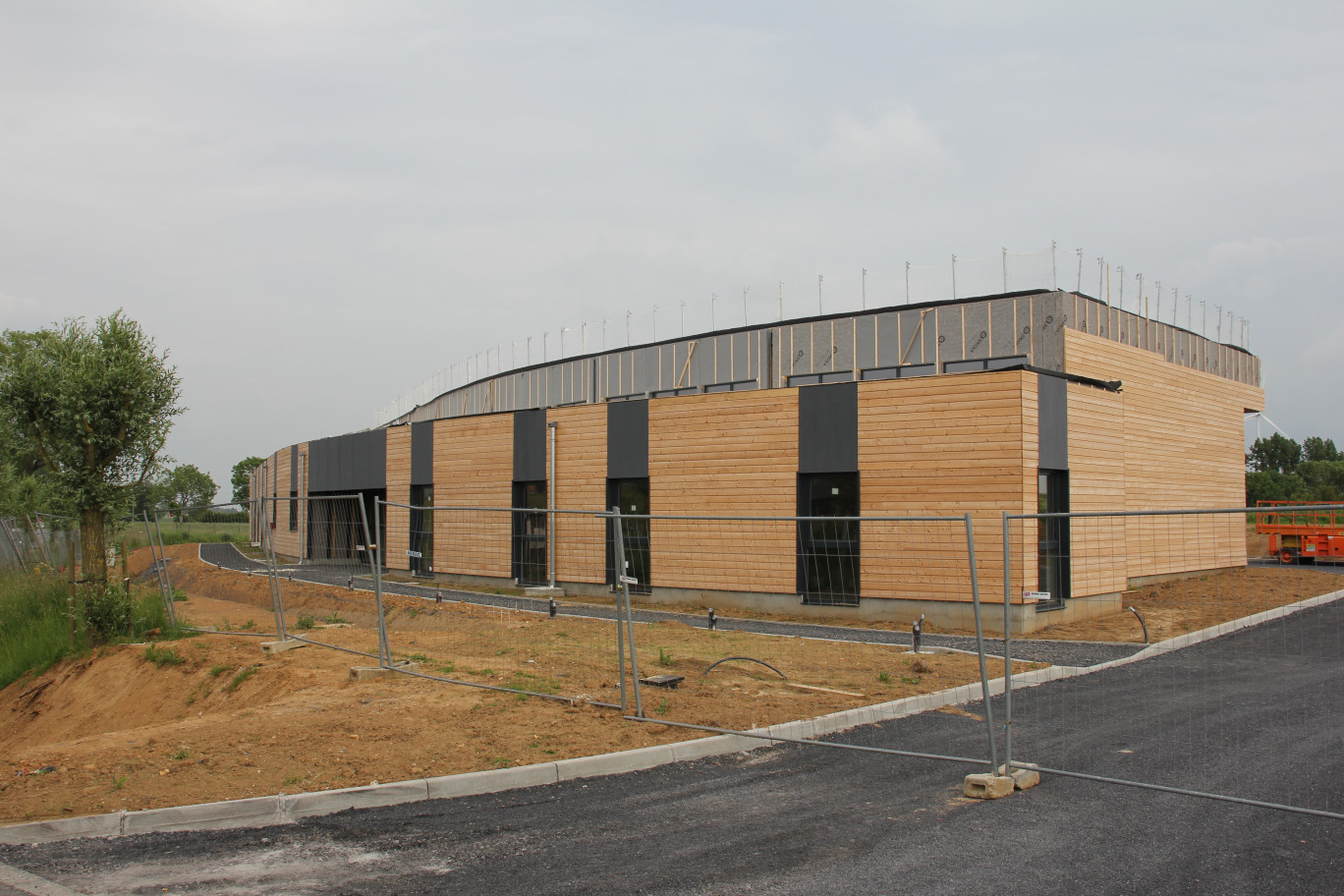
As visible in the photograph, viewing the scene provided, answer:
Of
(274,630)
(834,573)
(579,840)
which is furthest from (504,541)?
(579,840)

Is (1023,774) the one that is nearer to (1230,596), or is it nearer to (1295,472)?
(1230,596)

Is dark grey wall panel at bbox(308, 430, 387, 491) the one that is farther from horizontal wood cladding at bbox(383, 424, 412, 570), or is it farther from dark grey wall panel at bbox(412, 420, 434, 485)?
dark grey wall panel at bbox(412, 420, 434, 485)

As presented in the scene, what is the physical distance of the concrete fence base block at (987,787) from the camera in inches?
253

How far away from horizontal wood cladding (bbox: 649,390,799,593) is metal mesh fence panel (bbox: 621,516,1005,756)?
0.06 meters

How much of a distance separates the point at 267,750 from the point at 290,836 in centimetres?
181

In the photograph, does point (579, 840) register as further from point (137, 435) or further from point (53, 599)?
point (53, 599)

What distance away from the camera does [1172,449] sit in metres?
24.0

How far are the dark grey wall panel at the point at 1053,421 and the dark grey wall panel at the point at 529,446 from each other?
13.0 m

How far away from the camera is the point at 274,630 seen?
15.0 metres

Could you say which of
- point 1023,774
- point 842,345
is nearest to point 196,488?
point 842,345

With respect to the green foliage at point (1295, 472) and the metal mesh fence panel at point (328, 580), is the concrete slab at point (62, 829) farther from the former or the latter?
the green foliage at point (1295, 472)

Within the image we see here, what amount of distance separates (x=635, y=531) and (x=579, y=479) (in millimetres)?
3027

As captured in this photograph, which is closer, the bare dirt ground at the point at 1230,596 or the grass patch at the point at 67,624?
the bare dirt ground at the point at 1230,596

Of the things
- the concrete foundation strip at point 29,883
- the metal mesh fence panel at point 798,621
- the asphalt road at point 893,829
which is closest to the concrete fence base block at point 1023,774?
the asphalt road at point 893,829
